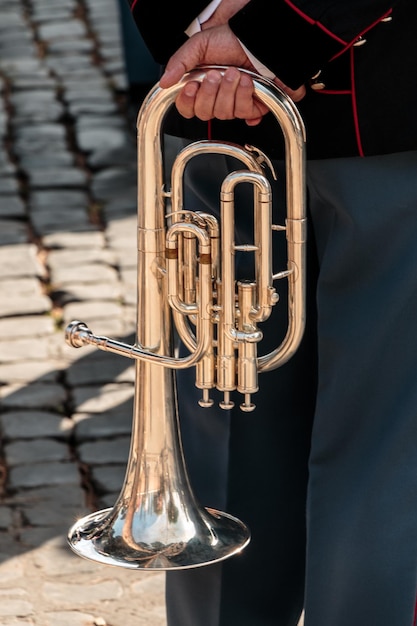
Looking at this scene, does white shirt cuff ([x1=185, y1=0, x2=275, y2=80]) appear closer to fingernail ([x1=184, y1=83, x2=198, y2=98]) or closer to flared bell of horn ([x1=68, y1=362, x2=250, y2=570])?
fingernail ([x1=184, y1=83, x2=198, y2=98])

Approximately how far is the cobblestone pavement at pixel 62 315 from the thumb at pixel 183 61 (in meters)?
1.20

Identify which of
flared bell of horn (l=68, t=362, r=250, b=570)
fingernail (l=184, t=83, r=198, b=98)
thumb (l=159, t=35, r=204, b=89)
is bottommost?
flared bell of horn (l=68, t=362, r=250, b=570)

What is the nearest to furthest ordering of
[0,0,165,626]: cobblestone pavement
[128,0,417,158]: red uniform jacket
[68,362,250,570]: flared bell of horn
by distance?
[128,0,417,158]: red uniform jacket < [68,362,250,570]: flared bell of horn < [0,0,165,626]: cobblestone pavement

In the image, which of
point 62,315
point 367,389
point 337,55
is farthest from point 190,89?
point 62,315

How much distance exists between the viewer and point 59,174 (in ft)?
16.5

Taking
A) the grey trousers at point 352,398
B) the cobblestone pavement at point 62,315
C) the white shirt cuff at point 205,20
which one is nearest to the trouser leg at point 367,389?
the grey trousers at point 352,398

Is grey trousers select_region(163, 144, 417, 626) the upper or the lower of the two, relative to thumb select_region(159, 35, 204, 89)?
lower

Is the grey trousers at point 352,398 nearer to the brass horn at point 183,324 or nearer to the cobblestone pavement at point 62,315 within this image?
the brass horn at point 183,324

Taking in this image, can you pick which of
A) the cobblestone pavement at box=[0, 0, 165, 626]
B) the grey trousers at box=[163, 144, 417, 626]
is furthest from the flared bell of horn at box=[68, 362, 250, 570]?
the cobblestone pavement at box=[0, 0, 165, 626]

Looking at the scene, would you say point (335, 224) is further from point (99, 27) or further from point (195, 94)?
point (99, 27)

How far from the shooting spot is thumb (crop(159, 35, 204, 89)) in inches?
65.9

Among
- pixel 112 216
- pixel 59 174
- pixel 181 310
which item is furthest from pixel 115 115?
pixel 181 310

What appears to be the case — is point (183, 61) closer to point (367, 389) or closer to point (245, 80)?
point (245, 80)

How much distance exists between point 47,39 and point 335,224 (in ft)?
17.8
